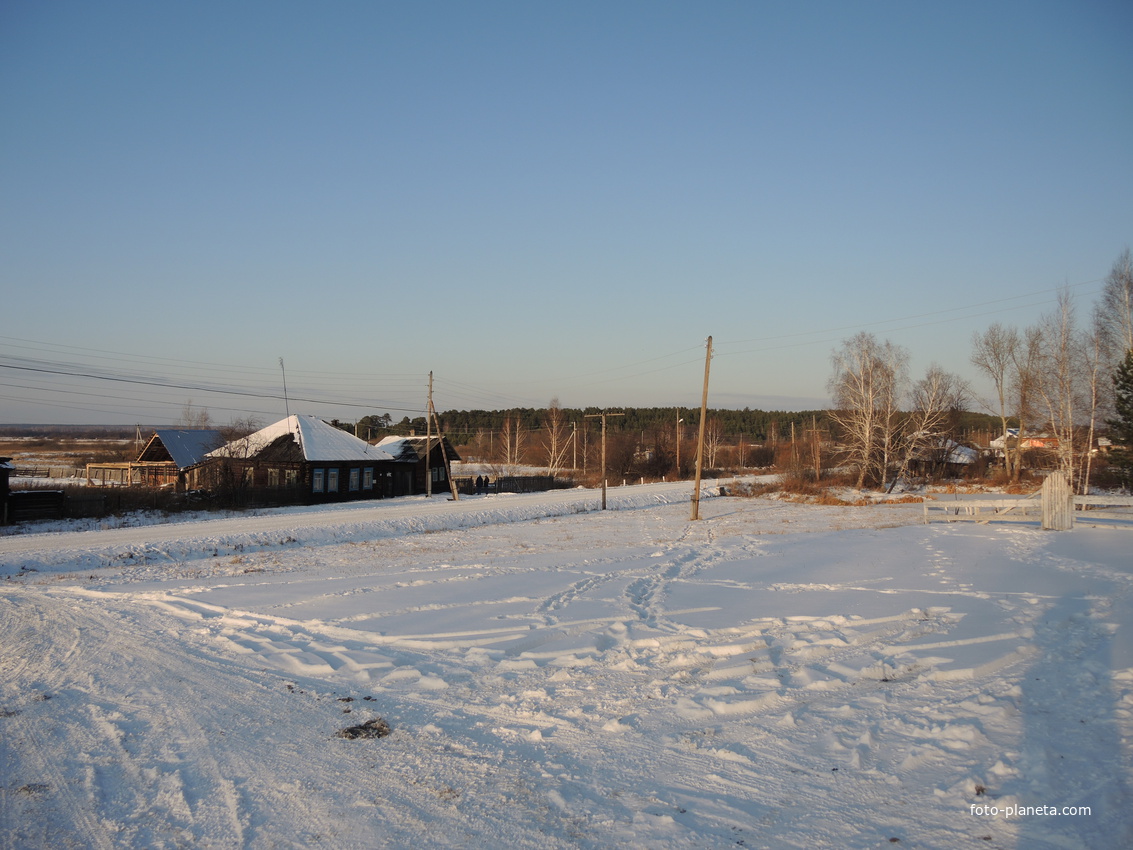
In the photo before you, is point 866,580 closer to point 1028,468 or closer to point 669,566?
point 669,566

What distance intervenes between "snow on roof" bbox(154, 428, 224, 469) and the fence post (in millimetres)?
47693

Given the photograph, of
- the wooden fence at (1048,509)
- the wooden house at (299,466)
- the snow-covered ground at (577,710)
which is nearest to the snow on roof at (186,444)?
the wooden house at (299,466)

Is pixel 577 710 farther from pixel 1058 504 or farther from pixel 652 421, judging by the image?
pixel 652 421

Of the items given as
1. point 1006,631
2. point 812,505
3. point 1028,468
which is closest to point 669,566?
point 1006,631

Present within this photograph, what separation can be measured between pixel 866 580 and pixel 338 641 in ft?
33.1

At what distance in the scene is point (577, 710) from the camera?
21.7 ft

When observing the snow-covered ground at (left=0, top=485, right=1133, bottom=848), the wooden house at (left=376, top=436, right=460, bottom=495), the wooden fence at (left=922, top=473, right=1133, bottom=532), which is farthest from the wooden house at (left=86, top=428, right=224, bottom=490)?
the wooden fence at (left=922, top=473, right=1133, bottom=532)

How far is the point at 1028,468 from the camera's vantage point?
57594 mm

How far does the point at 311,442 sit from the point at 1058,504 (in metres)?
39.4

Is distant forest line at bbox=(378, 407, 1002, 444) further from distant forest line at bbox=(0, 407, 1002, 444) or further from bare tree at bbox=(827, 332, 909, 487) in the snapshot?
bare tree at bbox=(827, 332, 909, 487)

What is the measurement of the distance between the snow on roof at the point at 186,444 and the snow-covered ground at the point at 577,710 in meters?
36.8

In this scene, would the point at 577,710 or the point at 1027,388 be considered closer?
the point at 577,710

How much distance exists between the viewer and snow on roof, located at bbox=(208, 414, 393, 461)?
42.8 metres

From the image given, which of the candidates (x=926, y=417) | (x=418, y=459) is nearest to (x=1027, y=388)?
(x=926, y=417)
